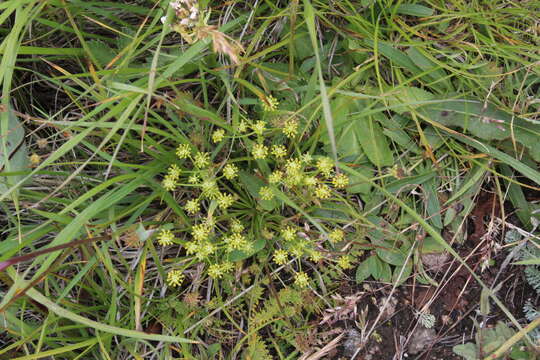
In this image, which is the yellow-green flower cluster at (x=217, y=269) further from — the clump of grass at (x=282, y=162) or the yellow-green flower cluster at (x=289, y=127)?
the yellow-green flower cluster at (x=289, y=127)

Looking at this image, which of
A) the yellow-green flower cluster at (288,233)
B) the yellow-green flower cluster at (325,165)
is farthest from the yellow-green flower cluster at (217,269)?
the yellow-green flower cluster at (325,165)

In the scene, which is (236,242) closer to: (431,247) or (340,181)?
(340,181)

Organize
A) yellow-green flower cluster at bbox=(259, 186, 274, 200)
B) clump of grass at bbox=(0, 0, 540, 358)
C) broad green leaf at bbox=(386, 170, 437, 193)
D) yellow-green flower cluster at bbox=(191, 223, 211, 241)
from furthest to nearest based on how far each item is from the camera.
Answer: broad green leaf at bbox=(386, 170, 437, 193) → clump of grass at bbox=(0, 0, 540, 358) → yellow-green flower cluster at bbox=(259, 186, 274, 200) → yellow-green flower cluster at bbox=(191, 223, 211, 241)

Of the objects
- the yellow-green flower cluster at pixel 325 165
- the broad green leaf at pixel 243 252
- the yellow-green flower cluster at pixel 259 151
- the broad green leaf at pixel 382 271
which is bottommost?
the broad green leaf at pixel 382 271

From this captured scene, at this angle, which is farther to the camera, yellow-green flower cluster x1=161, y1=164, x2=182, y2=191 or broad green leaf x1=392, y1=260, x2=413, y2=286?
broad green leaf x1=392, y1=260, x2=413, y2=286

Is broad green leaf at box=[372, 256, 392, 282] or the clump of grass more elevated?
the clump of grass

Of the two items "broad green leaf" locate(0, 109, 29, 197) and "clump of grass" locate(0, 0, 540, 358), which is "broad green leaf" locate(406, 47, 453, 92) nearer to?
"clump of grass" locate(0, 0, 540, 358)

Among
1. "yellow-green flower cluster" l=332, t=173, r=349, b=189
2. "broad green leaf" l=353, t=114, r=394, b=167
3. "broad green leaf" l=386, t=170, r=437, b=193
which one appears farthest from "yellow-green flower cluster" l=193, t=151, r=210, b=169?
"broad green leaf" l=386, t=170, r=437, b=193

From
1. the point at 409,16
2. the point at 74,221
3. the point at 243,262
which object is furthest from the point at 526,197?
the point at 74,221

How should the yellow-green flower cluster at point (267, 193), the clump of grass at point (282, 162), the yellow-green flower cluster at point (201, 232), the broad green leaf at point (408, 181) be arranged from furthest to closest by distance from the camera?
the broad green leaf at point (408, 181) < the clump of grass at point (282, 162) < the yellow-green flower cluster at point (267, 193) < the yellow-green flower cluster at point (201, 232)

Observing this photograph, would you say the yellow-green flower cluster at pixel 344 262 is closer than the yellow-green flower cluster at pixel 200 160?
No

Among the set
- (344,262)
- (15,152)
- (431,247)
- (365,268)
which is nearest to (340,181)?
(344,262)
